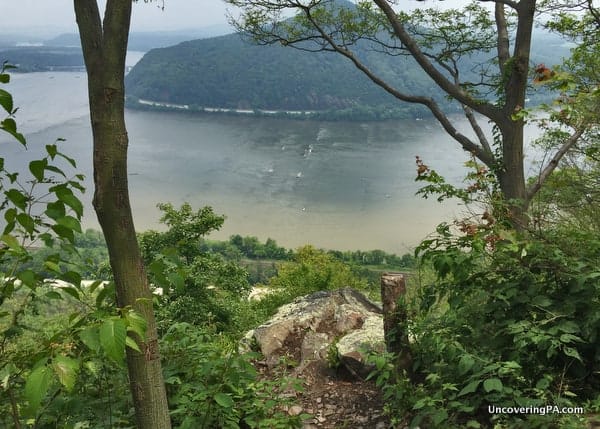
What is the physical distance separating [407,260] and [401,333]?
3960 cm

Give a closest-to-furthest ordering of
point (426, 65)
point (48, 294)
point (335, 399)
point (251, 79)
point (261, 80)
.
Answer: point (48, 294) < point (335, 399) < point (426, 65) < point (261, 80) < point (251, 79)

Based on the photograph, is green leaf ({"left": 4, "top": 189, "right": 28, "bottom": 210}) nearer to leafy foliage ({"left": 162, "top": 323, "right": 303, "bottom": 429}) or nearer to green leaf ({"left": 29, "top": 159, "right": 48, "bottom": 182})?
green leaf ({"left": 29, "top": 159, "right": 48, "bottom": 182})

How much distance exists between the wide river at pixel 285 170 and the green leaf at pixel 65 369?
3741 cm

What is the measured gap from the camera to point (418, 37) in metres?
8.68

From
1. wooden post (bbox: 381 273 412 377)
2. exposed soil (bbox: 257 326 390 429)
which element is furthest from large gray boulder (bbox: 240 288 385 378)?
wooden post (bbox: 381 273 412 377)

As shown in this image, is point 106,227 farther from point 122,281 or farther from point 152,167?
point 152,167

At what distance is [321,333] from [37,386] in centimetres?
401

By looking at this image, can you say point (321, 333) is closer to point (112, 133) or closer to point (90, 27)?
point (112, 133)

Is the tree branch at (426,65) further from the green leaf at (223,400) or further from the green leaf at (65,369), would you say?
the green leaf at (65,369)

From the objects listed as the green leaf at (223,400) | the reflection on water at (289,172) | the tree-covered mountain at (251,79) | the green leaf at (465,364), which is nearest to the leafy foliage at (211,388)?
the green leaf at (223,400)

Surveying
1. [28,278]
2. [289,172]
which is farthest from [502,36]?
[289,172]

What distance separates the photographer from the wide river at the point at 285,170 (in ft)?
166

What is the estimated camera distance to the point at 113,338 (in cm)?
103

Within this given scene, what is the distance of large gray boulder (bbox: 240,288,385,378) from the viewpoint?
3963 mm
